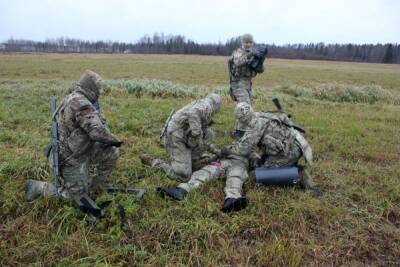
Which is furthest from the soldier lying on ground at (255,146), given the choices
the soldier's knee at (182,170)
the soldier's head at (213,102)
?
the soldier's head at (213,102)

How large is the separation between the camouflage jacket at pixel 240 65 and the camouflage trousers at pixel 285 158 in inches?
118

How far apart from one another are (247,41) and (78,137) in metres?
4.52

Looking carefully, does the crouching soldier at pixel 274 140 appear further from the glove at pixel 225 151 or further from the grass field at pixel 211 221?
the grass field at pixel 211 221

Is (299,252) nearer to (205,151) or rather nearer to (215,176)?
(215,176)

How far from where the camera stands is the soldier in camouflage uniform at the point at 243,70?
7.35 m

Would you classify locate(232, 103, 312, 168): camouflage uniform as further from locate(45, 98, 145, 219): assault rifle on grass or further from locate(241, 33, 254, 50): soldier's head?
locate(241, 33, 254, 50): soldier's head

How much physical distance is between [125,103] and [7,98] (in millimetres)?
3590

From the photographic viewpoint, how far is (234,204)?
163 inches

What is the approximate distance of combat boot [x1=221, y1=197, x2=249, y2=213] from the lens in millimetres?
4141

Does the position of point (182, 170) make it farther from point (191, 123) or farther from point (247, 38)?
point (247, 38)

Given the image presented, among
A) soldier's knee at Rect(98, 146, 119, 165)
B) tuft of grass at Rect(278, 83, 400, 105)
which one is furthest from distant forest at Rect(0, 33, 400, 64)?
soldier's knee at Rect(98, 146, 119, 165)

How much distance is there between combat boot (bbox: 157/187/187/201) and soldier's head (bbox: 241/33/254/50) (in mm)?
4035

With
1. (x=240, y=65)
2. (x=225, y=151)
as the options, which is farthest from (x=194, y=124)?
(x=240, y=65)

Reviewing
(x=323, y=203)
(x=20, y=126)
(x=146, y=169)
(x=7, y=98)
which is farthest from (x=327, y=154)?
(x=7, y=98)
